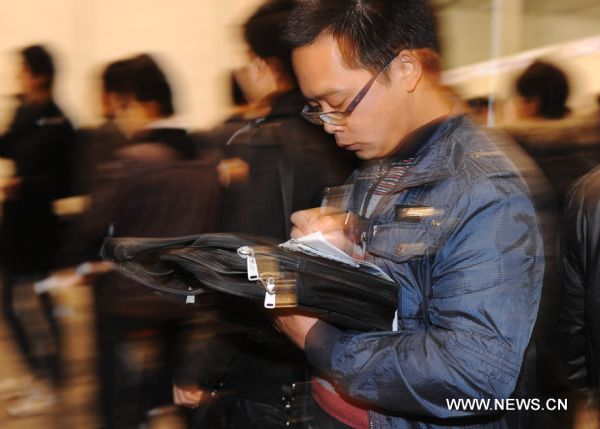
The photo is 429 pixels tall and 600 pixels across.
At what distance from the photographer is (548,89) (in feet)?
8.84

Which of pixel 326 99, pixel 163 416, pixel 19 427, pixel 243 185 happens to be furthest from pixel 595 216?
pixel 19 427

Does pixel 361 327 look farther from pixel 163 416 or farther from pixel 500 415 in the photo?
pixel 163 416

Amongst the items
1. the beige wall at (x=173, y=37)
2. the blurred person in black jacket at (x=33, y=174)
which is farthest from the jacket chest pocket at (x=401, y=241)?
the beige wall at (x=173, y=37)

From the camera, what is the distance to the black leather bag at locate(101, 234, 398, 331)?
39.3 inches

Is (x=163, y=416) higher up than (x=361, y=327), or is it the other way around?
(x=361, y=327)

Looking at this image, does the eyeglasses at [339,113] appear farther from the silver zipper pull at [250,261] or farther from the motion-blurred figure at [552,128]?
the motion-blurred figure at [552,128]

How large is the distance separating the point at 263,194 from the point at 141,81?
0.97 m

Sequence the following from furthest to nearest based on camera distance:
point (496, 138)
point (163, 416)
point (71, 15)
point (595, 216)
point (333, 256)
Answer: point (71, 15), point (163, 416), point (595, 216), point (496, 138), point (333, 256)

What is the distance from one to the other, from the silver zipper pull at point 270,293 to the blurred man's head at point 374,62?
0.37 m

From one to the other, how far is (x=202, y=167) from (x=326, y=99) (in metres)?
1.15

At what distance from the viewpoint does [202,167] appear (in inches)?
90.0

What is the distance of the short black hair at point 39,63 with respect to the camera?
292 cm

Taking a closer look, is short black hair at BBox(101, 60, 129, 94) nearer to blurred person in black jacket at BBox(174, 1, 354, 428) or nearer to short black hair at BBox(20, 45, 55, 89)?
short black hair at BBox(20, 45, 55, 89)

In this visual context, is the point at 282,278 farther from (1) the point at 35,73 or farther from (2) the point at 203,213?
(1) the point at 35,73
